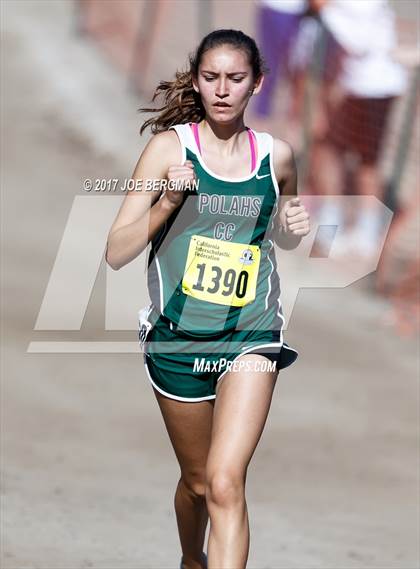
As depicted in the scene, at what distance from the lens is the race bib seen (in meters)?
4.72

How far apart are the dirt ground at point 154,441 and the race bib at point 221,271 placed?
1642 millimetres

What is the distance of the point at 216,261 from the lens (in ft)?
15.5

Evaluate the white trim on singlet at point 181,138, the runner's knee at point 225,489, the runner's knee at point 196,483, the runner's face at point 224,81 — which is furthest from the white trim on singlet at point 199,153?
the runner's knee at point 196,483

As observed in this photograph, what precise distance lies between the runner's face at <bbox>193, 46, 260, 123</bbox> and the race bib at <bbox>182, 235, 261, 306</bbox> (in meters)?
0.43

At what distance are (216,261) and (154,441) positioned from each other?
135 inches

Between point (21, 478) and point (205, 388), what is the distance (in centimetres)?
243

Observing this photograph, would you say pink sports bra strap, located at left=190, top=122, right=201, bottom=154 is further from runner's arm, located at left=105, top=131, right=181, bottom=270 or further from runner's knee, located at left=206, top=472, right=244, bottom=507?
runner's knee, located at left=206, top=472, right=244, bottom=507

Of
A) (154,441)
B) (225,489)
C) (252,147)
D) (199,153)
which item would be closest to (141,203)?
(199,153)

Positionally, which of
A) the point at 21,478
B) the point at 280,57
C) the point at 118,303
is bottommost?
the point at 21,478

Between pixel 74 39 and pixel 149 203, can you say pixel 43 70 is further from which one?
pixel 149 203

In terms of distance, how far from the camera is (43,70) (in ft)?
51.0

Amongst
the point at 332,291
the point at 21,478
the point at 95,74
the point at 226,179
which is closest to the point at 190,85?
the point at 226,179

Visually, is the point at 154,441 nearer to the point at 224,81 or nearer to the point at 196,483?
the point at 196,483

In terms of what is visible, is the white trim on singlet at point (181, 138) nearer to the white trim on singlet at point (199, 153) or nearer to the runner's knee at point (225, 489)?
the white trim on singlet at point (199, 153)
